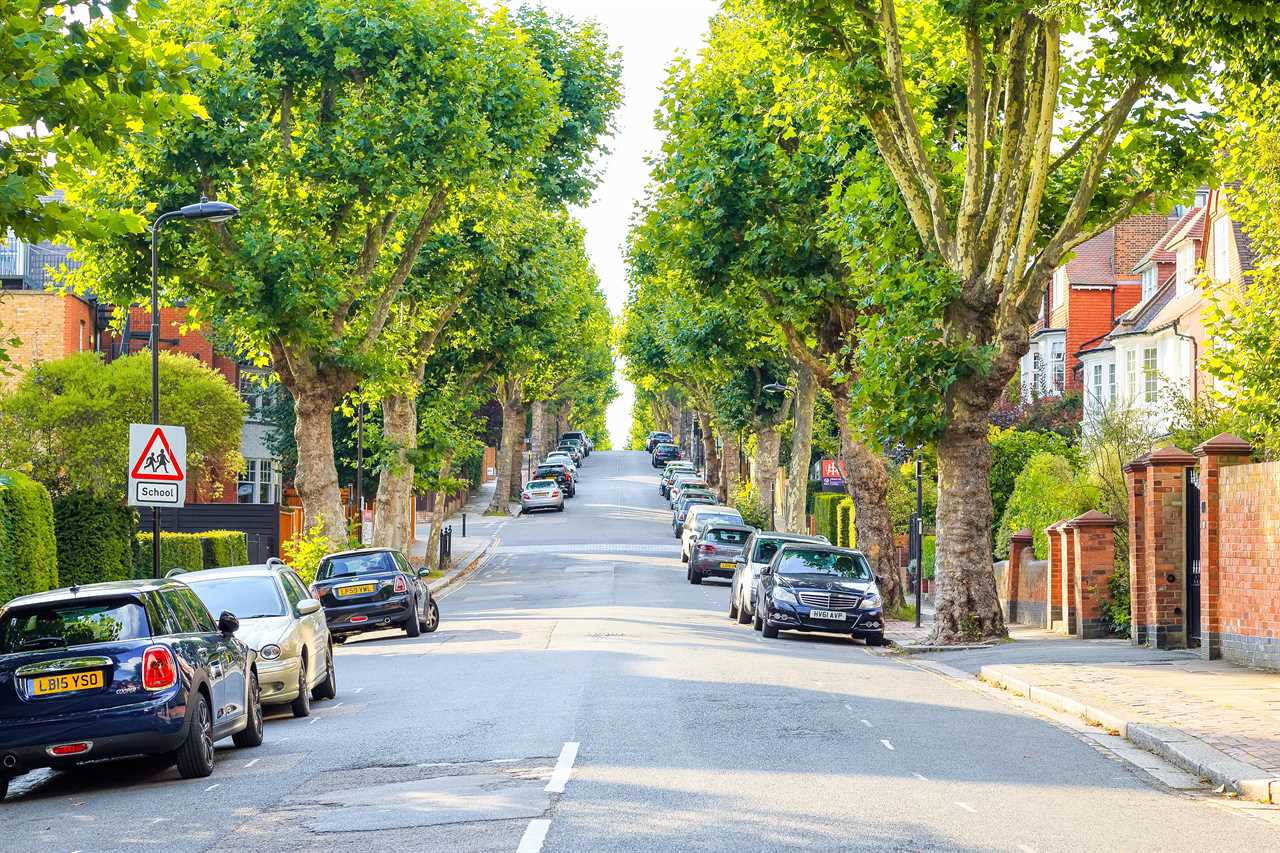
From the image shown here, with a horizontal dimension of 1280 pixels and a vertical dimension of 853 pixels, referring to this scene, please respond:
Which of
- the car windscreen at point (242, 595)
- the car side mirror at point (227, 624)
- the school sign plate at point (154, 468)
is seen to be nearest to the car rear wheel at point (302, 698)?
the car windscreen at point (242, 595)

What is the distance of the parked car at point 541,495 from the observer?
78.4m

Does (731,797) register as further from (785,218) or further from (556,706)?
(785,218)

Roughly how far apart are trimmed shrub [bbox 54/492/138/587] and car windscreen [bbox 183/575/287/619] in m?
8.25

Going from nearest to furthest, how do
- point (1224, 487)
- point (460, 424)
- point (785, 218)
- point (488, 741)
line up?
point (488, 741)
point (1224, 487)
point (785, 218)
point (460, 424)

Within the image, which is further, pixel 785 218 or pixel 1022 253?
pixel 785 218

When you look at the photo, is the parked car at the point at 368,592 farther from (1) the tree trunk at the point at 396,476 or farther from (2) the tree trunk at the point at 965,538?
(1) the tree trunk at the point at 396,476

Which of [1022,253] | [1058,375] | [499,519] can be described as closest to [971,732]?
[1022,253]

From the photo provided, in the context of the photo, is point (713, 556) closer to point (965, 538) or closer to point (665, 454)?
point (965, 538)

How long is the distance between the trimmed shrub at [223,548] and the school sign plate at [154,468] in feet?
41.9

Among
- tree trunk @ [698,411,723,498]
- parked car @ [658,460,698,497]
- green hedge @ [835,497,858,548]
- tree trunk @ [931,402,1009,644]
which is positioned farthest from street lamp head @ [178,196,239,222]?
parked car @ [658,460,698,497]

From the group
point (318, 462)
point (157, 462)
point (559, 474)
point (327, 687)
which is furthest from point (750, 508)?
point (327, 687)

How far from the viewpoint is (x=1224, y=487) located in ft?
64.2

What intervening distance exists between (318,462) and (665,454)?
89050 millimetres

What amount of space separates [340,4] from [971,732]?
22.8m
